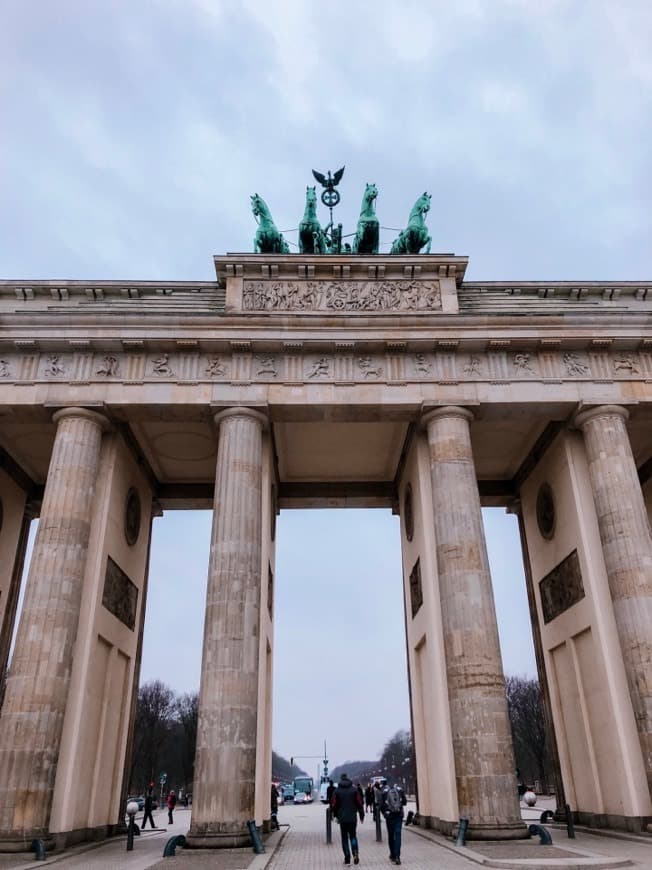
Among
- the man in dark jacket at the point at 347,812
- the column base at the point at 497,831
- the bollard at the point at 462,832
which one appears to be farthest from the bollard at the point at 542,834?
the man in dark jacket at the point at 347,812

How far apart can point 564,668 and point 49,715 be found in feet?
51.3

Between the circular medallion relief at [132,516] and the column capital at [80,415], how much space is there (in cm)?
→ 365

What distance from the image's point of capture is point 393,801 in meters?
13.1

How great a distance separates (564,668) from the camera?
21875 mm

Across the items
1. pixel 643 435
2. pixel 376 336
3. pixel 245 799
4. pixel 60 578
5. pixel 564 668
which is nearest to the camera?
pixel 245 799

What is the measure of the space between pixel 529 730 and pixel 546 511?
51.1 m

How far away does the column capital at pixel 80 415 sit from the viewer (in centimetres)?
1953

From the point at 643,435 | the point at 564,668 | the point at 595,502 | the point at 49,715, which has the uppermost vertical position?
the point at 643,435

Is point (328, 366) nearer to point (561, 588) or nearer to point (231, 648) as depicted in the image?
point (231, 648)

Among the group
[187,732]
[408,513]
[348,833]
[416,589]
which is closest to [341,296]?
[408,513]

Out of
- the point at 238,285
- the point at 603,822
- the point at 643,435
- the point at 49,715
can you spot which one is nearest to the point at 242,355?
the point at 238,285

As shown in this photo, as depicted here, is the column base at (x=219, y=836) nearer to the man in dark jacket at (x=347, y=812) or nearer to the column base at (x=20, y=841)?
the man in dark jacket at (x=347, y=812)

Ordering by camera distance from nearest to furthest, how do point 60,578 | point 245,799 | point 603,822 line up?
point 245,799
point 60,578
point 603,822

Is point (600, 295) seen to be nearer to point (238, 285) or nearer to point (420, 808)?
point (238, 285)
